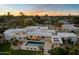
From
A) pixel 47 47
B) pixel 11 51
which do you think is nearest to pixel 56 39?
pixel 47 47

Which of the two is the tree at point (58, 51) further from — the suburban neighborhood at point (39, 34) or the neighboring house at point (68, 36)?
the neighboring house at point (68, 36)

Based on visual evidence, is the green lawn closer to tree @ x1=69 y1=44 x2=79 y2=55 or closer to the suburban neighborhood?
the suburban neighborhood

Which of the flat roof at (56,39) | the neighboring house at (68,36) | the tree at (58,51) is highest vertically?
the neighboring house at (68,36)

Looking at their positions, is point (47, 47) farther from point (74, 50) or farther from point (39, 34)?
point (74, 50)

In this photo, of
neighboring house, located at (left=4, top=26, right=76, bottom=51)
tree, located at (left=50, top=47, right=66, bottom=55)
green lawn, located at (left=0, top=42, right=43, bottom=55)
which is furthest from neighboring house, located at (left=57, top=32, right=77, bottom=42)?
green lawn, located at (left=0, top=42, right=43, bottom=55)

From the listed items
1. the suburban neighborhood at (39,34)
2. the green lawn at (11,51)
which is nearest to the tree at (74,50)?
the suburban neighborhood at (39,34)

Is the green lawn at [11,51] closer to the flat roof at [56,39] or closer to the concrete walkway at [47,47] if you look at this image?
the concrete walkway at [47,47]

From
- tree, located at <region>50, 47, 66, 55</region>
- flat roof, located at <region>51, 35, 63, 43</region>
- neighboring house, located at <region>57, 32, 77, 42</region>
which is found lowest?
tree, located at <region>50, 47, 66, 55</region>

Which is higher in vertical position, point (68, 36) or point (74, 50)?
point (68, 36)

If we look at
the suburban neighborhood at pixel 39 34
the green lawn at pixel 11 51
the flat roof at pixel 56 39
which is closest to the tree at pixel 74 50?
the suburban neighborhood at pixel 39 34

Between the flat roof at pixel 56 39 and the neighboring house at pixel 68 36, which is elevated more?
the neighboring house at pixel 68 36
